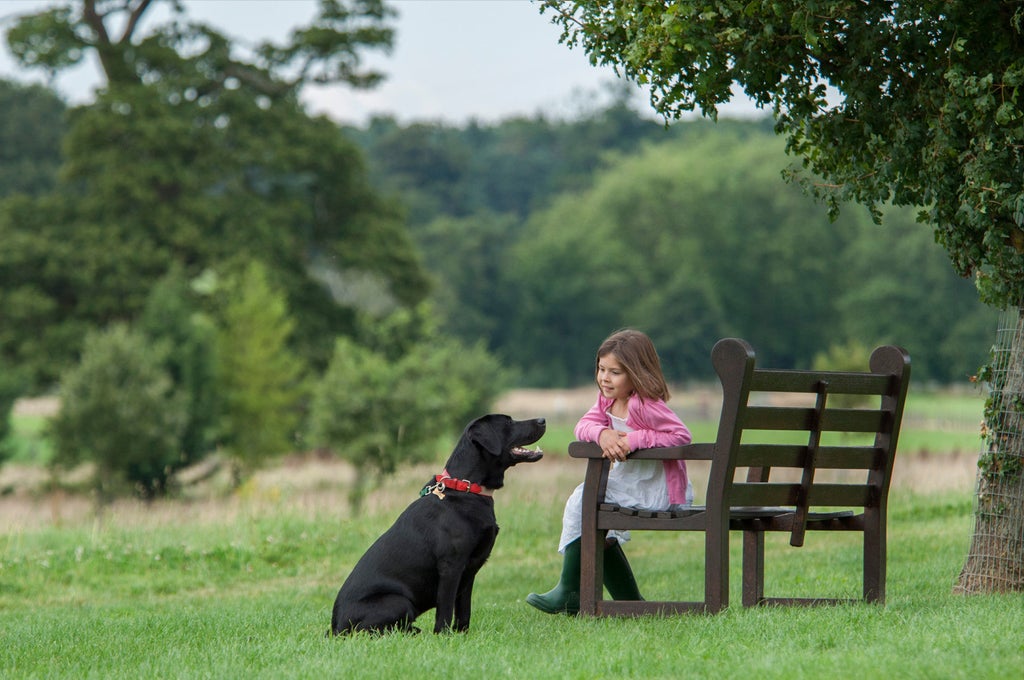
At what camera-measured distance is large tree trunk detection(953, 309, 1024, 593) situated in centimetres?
675

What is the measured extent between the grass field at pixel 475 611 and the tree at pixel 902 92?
177 cm

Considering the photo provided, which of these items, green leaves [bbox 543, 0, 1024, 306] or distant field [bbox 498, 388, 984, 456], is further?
distant field [bbox 498, 388, 984, 456]

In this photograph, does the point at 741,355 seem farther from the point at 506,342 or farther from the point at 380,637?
the point at 506,342

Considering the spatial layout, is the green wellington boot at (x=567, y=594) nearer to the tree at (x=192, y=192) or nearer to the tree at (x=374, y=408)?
the tree at (x=374, y=408)

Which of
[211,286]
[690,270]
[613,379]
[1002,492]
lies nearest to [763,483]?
[613,379]

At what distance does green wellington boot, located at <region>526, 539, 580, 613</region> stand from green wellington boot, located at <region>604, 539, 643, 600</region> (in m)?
0.18

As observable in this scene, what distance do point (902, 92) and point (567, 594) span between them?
10.9 ft

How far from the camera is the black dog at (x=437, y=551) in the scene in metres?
5.75

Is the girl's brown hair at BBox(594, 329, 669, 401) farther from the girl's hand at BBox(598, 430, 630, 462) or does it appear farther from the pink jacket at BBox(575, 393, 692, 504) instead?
the girl's hand at BBox(598, 430, 630, 462)

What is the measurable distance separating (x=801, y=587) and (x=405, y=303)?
29.9 m

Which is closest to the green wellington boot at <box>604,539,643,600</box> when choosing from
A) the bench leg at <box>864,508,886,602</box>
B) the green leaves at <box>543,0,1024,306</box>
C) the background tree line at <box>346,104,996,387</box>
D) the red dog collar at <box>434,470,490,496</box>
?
the red dog collar at <box>434,470,490,496</box>

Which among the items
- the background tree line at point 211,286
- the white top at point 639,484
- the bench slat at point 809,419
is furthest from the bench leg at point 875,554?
the background tree line at point 211,286

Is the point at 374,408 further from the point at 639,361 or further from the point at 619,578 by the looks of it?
the point at 639,361

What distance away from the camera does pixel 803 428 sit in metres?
5.88
